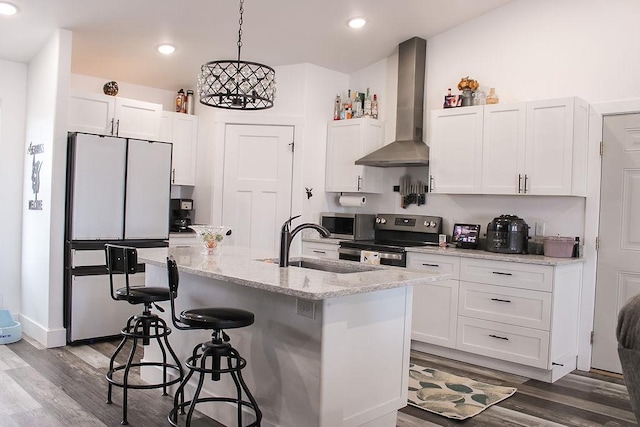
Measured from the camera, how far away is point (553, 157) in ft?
13.6

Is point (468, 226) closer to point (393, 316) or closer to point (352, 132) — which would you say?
point (352, 132)

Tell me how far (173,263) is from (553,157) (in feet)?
10.0

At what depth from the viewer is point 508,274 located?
13.5 feet

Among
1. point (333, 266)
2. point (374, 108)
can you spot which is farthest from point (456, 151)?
point (333, 266)

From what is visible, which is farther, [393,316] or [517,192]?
[517,192]

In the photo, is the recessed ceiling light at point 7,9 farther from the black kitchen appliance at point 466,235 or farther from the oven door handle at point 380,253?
the black kitchen appliance at point 466,235

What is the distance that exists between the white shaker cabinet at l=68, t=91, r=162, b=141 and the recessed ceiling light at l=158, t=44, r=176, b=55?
0.57 metres

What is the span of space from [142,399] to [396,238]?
115 inches

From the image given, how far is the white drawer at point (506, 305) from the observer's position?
394cm

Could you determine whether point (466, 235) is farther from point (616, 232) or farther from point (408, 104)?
point (408, 104)

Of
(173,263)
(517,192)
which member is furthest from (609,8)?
(173,263)

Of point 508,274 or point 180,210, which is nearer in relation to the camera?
point 508,274

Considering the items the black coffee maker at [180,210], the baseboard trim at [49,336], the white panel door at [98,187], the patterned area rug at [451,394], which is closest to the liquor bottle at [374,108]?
the black coffee maker at [180,210]

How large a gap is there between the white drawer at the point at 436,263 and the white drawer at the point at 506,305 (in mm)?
138
